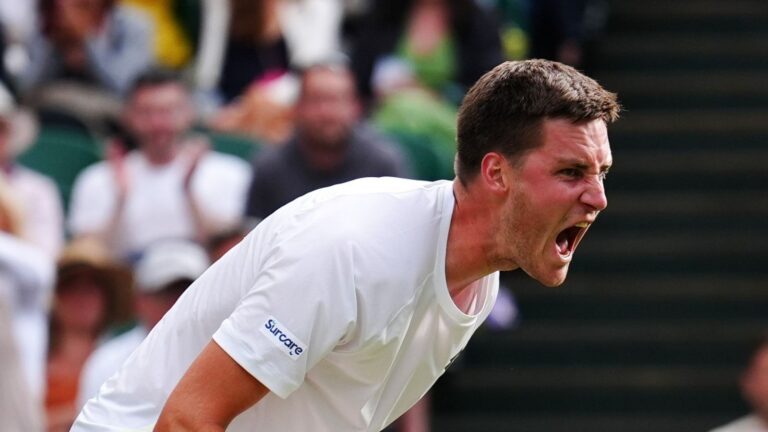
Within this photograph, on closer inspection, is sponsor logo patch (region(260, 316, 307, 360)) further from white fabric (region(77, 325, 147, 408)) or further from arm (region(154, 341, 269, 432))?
white fabric (region(77, 325, 147, 408))

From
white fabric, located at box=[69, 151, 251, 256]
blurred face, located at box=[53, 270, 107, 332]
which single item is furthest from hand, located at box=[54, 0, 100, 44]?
blurred face, located at box=[53, 270, 107, 332]

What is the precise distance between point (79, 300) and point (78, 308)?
0.11 ft

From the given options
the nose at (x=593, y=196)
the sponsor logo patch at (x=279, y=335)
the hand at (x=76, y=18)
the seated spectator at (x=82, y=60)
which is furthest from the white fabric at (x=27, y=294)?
the nose at (x=593, y=196)

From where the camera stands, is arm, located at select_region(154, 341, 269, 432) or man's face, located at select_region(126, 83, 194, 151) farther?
man's face, located at select_region(126, 83, 194, 151)

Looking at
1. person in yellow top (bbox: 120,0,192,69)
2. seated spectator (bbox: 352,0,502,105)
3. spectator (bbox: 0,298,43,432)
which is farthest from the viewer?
person in yellow top (bbox: 120,0,192,69)

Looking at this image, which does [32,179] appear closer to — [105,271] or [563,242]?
[105,271]

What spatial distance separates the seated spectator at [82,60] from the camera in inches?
308

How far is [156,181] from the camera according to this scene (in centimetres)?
702

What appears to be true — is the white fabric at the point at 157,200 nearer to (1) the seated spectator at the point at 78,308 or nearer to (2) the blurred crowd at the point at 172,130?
(2) the blurred crowd at the point at 172,130

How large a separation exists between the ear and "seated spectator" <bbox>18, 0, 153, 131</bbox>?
470cm

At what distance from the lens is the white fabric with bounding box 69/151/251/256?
6.94 m

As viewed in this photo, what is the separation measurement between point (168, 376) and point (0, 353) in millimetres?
2332

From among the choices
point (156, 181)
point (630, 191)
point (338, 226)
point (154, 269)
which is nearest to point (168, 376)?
point (338, 226)

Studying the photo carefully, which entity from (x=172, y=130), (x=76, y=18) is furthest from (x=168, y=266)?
(x=76, y=18)
